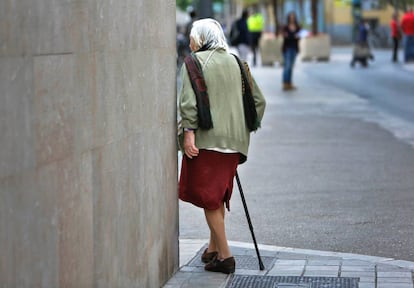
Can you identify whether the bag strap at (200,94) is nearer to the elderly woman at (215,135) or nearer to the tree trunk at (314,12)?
the elderly woman at (215,135)

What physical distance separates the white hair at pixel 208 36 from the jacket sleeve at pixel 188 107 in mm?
327

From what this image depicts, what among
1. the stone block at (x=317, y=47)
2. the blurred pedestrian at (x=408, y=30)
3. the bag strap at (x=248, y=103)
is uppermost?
the bag strap at (x=248, y=103)

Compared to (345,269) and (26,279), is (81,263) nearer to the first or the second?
(26,279)

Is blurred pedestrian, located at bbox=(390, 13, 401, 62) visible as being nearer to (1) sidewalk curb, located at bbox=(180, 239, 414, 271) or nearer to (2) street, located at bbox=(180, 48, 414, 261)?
(2) street, located at bbox=(180, 48, 414, 261)

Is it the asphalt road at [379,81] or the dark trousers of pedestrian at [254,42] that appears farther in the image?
the dark trousers of pedestrian at [254,42]

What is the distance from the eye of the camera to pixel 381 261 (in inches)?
288

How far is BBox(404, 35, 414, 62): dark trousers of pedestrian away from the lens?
119 feet

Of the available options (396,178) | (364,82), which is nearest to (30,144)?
(396,178)

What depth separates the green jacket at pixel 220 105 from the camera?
22.5 ft

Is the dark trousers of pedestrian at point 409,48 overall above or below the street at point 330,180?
below

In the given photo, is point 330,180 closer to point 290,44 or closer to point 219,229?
point 219,229

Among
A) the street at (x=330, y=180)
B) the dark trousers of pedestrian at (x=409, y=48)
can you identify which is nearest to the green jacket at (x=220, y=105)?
the street at (x=330, y=180)

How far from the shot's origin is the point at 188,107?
682cm

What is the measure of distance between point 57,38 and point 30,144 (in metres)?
0.56
